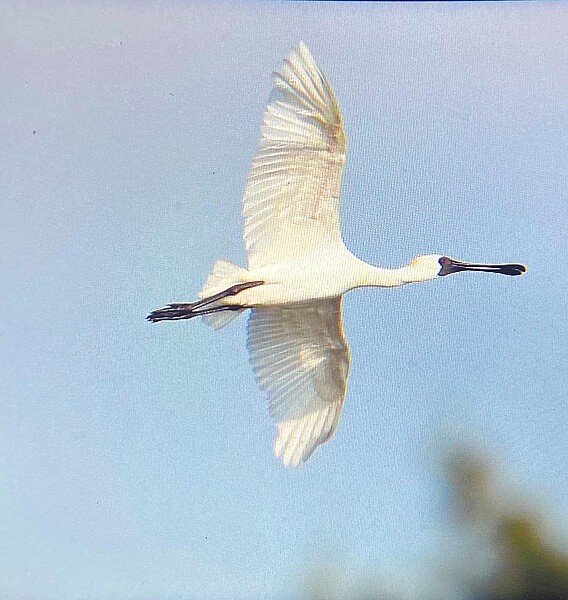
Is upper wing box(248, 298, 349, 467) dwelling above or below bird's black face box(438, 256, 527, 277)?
below

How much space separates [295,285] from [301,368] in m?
0.21

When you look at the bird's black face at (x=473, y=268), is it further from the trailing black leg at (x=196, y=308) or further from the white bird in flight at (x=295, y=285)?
the trailing black leg at (x=196, y=308)

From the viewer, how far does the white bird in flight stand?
2.55 m

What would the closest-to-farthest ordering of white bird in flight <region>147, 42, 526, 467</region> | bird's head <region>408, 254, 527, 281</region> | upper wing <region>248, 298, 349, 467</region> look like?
1. white bird in flight <region>147, 42, 526, 467</region>
2. upper wing <region>248, 298, 349, 467</region>
3. bird's head <region>408, 254, 527, 281</region>

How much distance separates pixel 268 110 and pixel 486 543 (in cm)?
117

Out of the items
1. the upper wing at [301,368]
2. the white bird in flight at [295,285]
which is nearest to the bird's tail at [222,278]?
the white bird in flight at [295,285]

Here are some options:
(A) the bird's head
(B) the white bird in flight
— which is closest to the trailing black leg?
(B) the white bird in flight

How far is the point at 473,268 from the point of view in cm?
288

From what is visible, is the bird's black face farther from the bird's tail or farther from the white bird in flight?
the bird's tail

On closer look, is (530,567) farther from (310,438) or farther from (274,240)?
(274,240)

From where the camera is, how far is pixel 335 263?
8.70 feet

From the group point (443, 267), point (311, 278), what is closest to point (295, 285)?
point (311, 278)

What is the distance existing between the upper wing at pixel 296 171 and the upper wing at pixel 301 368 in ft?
0.51

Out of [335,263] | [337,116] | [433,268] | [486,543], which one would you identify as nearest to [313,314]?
[335,263]
